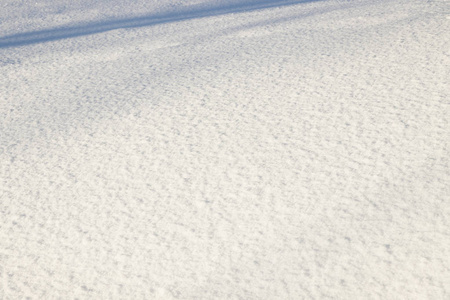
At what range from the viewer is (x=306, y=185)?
2268 mm

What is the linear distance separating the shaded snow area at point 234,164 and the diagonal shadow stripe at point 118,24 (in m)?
0.40

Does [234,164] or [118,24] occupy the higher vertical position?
[118,24]

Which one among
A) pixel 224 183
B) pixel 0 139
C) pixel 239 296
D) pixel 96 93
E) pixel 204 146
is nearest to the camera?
pixel 239 296

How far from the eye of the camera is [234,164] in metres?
Answer: 2.52

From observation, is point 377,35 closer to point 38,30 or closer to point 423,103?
point 423,103

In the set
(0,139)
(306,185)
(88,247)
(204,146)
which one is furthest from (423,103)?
(0,139)

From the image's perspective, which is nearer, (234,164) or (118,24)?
(234,164)

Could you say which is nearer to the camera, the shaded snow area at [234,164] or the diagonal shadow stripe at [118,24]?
the shaded snow area at [234,164]

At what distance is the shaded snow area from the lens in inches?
71.7

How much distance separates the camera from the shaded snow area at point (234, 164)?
1.82 m

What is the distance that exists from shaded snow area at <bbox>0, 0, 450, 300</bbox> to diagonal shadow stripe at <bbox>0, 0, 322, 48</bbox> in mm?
401

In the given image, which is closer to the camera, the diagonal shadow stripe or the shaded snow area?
the shaded snow area

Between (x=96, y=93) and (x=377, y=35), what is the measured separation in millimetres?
2567

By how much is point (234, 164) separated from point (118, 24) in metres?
3.43
